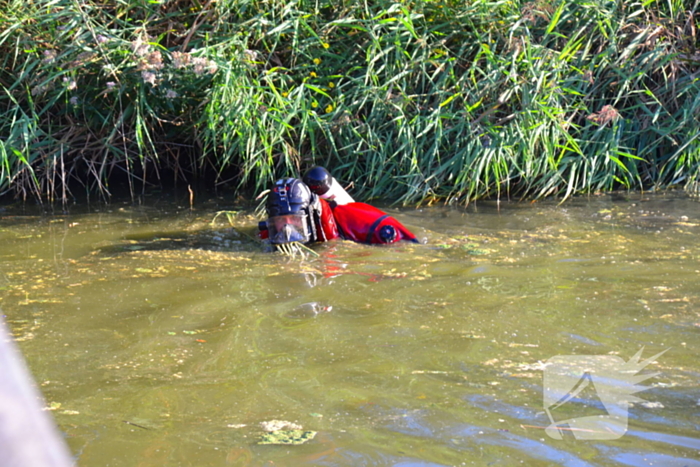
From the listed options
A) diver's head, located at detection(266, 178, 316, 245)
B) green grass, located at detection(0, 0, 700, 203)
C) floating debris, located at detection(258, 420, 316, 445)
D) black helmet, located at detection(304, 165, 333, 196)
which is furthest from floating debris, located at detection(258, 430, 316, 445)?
green grass, located at detection(0, 0, 700, 203)

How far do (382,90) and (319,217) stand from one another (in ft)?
5.33

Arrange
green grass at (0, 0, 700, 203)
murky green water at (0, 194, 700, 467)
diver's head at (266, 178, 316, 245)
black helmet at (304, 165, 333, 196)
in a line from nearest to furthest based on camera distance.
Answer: murky green water at (0, 194, 700, 467), diver's head at (266, 178, 316, 245), black helmet at (304, 165, 333, 196), green grass at (0, 0, 700, 203)

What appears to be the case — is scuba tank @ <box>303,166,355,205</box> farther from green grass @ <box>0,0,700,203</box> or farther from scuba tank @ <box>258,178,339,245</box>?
green grass @ <box>0,0,700,203</box>

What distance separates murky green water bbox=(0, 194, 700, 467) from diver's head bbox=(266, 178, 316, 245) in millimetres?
186

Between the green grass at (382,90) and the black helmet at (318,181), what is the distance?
0.87 m

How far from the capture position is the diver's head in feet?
14.4

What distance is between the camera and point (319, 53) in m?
6.00

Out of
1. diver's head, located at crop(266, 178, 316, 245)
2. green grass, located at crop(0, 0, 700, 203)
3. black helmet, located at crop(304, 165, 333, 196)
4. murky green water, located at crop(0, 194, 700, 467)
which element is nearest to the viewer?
murky green water, located at crop(0, 194, 700, 467)

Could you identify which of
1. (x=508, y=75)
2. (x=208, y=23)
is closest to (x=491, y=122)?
(x=508, y=75)

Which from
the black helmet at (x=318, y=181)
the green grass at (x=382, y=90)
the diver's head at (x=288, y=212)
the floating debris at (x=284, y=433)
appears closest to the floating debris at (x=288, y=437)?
the floating debris at (x=284, y=433)

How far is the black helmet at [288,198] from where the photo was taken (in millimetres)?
4395

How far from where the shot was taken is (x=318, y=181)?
187 inches

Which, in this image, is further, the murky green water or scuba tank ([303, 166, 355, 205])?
scuba tank ([303, 166, 355, 205])

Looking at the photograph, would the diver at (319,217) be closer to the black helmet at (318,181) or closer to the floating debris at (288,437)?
the black helmet at (318,181)
